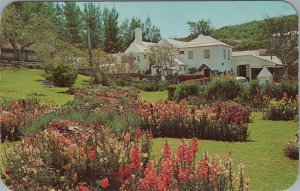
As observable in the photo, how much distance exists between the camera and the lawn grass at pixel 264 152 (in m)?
4.14

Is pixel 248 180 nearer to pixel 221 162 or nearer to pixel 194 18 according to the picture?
pixel 221 162

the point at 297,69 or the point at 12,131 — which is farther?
the point at 12,131

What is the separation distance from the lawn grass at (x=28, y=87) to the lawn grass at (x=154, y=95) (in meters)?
0.40

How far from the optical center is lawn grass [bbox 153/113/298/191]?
13.6 feet

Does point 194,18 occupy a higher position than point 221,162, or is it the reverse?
A: point 194,18

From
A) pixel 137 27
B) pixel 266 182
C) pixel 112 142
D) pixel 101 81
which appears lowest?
pixel 266 182

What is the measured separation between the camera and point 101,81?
4258 millimetres

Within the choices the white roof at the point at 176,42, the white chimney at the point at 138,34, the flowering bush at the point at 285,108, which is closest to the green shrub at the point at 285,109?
the flowering bush at the point at 285,108

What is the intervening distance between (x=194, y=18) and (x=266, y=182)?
120 cm

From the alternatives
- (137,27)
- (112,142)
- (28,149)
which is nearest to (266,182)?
(112,142)

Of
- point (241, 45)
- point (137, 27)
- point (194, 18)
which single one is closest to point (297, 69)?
point (241, 45)

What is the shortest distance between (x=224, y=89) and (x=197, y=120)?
32cm

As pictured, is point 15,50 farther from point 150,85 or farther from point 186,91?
point 186,91

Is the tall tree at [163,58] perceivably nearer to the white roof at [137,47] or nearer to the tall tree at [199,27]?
the white roof at [137,47]
